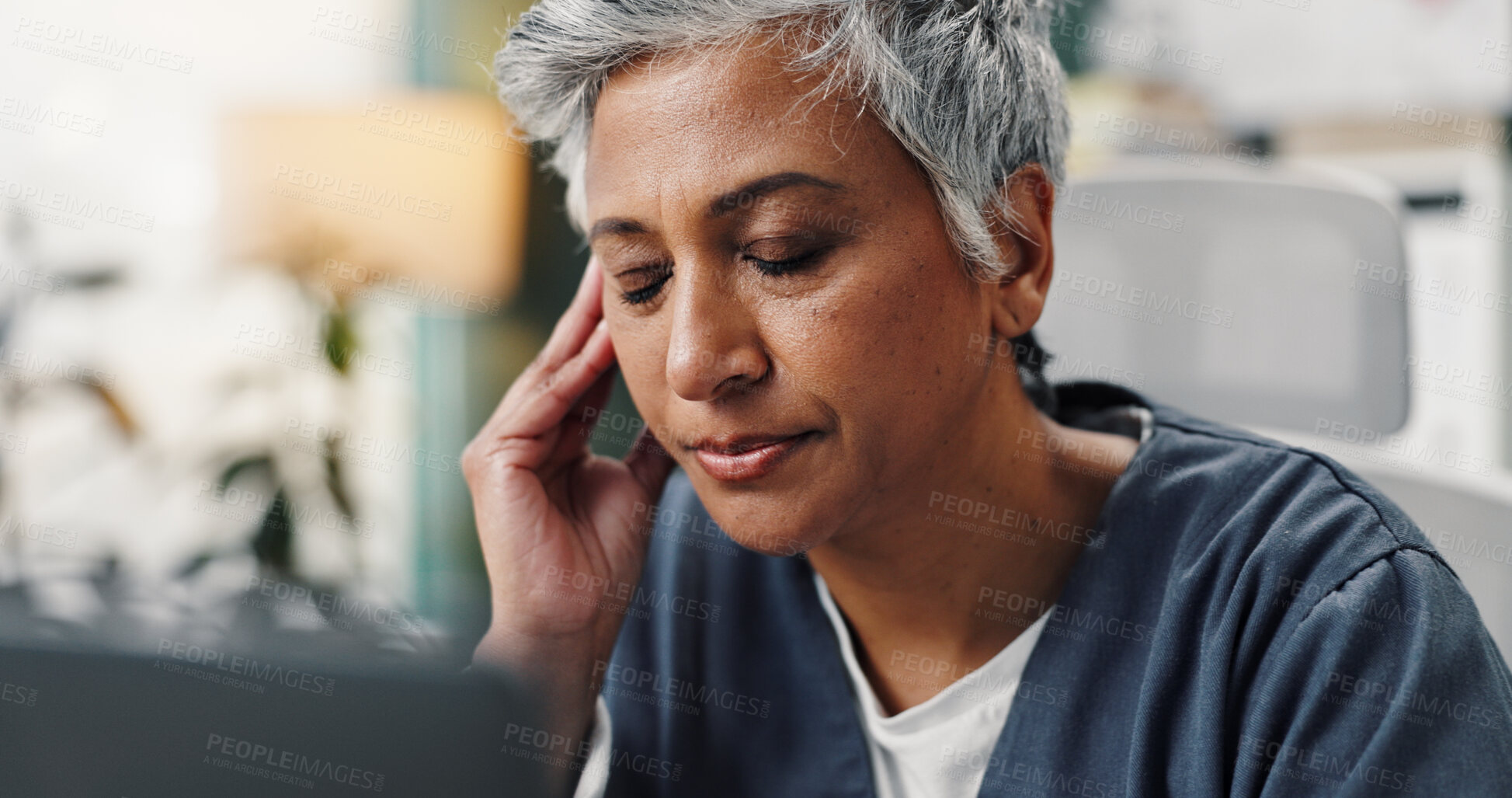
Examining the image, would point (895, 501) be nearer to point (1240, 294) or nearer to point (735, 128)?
point (735, 128)

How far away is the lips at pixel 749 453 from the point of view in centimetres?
92

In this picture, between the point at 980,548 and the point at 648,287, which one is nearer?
the point at 648,287

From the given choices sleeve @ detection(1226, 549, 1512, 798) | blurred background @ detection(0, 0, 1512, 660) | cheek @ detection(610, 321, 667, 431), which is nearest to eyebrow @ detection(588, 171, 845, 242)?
cheek @ detection(610, 321, 667, 431)

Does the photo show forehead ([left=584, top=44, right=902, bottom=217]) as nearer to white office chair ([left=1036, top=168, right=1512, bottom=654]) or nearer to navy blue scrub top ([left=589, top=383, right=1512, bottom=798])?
navy blue scrub top ([left=589, top=383, right=1512, bottom=798])

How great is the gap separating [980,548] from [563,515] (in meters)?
0.46

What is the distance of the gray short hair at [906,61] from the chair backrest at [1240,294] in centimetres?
56

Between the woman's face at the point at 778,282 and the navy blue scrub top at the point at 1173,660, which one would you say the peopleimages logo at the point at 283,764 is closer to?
the woman's face at the point at 778,282

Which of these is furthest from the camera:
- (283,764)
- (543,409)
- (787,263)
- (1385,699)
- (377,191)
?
(377,191)

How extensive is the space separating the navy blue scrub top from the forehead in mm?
446

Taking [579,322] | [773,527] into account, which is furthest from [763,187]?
[579,322]

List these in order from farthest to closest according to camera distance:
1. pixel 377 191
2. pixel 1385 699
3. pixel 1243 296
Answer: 1. pixel 377 191
2. pixel 1243 296
3. pixel 1385 699

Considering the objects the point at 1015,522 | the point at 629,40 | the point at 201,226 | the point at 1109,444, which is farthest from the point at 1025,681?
the point at 201,226

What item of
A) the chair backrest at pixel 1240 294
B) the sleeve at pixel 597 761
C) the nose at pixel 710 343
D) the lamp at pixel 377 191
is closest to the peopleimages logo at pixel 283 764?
the nose at pixel 710 343

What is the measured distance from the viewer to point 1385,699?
0.78 metres
